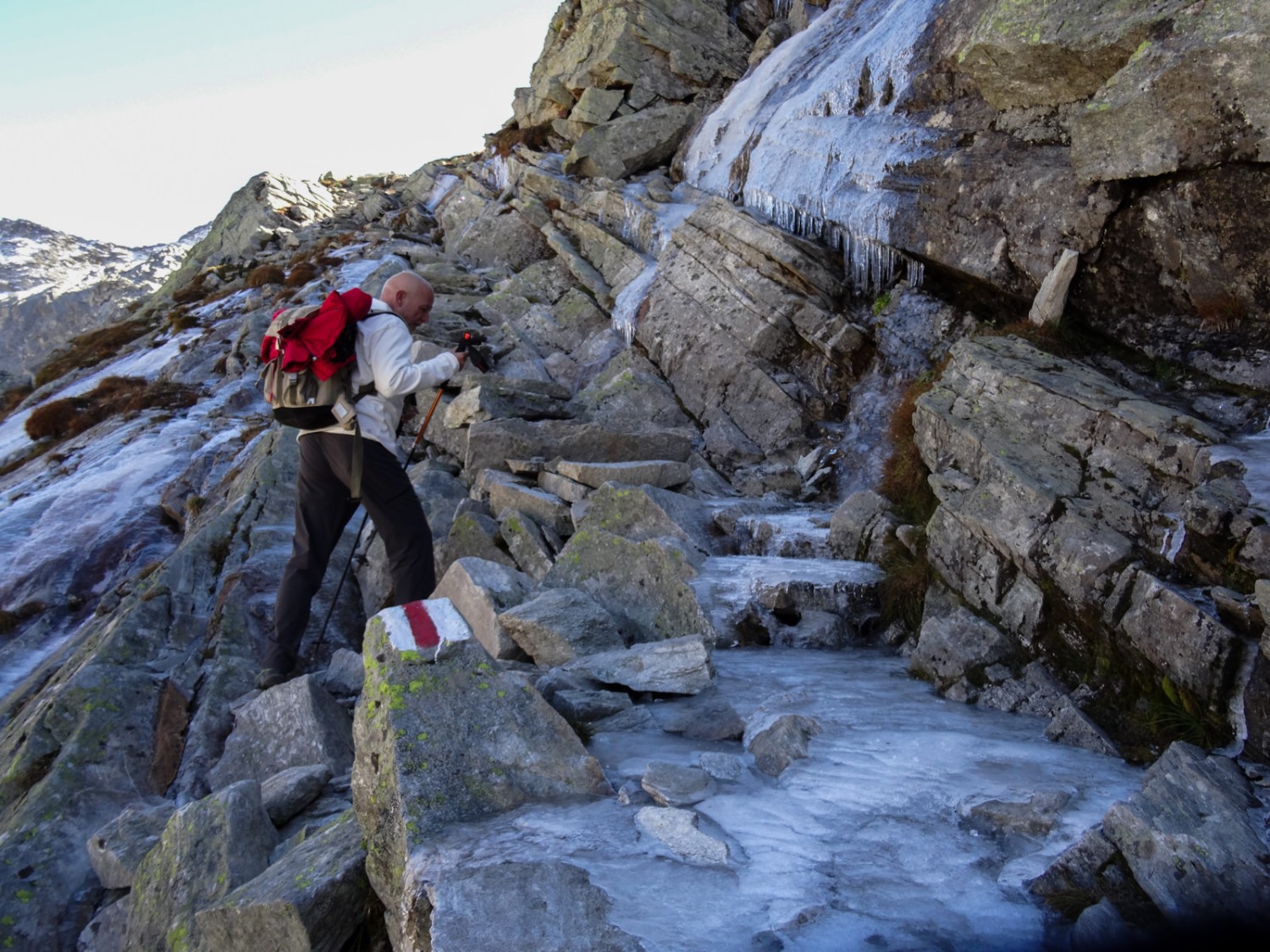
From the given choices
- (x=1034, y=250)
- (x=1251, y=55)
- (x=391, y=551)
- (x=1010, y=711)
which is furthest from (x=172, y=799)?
(x=1251, y=55)

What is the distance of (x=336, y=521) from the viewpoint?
770 cm

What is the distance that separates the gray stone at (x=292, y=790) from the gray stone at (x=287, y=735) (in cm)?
48

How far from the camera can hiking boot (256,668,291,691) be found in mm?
7836

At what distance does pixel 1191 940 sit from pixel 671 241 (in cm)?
1724

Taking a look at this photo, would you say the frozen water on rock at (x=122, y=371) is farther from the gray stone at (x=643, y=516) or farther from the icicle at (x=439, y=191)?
the gray stone at (x=643, y=516)

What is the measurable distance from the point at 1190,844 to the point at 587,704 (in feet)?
11.6

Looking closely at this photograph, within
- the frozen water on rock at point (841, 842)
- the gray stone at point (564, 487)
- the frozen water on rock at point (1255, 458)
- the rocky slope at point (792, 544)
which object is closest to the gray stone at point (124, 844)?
the rocky slope at point (792, 544)

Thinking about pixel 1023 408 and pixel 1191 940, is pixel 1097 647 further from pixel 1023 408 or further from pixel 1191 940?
pixel 1191 940

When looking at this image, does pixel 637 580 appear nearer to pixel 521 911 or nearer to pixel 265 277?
pixel 521 911

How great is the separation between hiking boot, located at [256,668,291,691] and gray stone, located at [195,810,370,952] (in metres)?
3.66

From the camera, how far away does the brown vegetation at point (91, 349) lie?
99.0ft

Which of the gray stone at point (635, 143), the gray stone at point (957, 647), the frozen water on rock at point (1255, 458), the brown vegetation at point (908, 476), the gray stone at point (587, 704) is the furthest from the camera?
the gray stone at point (635, 143)

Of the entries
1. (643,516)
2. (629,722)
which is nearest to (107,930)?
(629,722)

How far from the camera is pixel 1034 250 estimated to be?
33.4 feet
